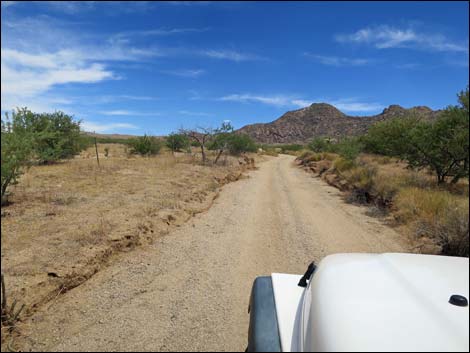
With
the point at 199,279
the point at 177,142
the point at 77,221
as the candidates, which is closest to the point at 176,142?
the point at 177,142

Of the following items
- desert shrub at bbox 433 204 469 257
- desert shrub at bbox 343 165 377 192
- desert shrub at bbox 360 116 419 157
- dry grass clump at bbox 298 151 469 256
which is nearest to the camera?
desert shrub at bbox 433 204 469 257

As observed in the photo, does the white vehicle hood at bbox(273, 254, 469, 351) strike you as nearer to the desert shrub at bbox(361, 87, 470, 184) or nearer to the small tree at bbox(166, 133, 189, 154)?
the desert shrub at bbox(361, 87, 470, 184)

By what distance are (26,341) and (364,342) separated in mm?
2586

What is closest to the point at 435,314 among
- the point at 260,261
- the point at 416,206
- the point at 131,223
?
the point at 260,261

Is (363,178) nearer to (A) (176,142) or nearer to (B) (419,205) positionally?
(B) (419,205)

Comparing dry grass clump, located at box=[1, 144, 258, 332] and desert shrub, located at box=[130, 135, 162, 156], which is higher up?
desert shrub, located at box=[130, 135, 162, 156]

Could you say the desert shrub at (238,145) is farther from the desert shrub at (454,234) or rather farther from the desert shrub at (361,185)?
the desert shrub at (454,234)

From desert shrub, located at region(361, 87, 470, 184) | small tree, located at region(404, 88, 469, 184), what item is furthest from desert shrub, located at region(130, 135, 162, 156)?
small tree, located at region(404, 88, 469, 184)

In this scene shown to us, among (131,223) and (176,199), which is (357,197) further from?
(131,223)

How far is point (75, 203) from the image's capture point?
8156mm

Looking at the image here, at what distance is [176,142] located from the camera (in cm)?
3369

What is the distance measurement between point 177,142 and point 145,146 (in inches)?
198

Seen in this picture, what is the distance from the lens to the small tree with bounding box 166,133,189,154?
104ft

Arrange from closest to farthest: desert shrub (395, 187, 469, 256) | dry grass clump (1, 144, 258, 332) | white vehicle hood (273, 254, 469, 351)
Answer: white vehicle hood (273, 254, 469, 351) → dry grass clump (1, 144, 258, 332) → desert shrub (395, 187, 469, 256)
